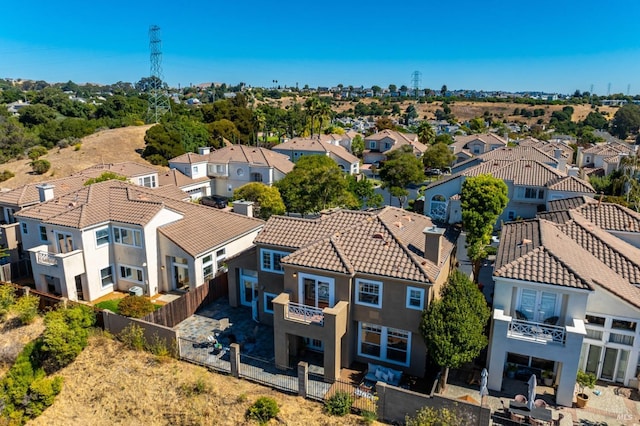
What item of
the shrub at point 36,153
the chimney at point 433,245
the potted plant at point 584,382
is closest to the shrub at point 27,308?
the chimney at point 433,245

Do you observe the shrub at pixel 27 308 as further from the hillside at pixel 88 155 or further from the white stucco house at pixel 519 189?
the hillside at pixel 88 155

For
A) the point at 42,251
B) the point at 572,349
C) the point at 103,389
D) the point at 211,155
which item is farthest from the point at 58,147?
the point at 572,349

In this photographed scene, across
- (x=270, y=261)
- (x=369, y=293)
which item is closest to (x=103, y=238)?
(x=270, y=261)

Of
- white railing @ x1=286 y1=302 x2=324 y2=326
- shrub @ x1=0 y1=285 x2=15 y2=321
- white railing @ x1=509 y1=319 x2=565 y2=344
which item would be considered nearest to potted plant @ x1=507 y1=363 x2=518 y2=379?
white railing @ x1=509 y1=319 x2=565 y2=344

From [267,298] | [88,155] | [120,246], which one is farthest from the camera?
[88,155]

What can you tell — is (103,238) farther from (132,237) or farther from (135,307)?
(135,307)
